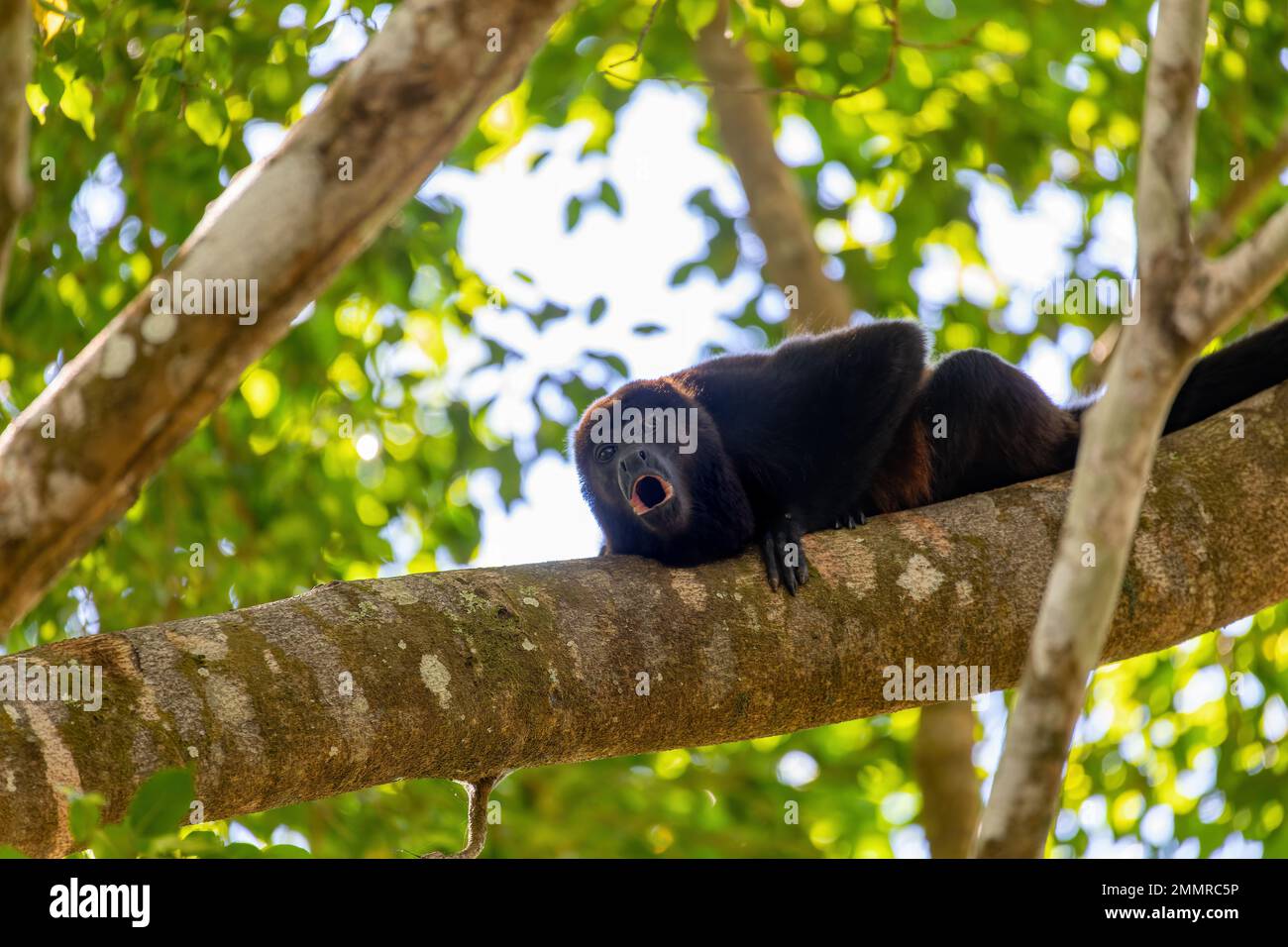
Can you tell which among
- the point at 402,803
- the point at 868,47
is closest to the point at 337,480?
the point at 402,803

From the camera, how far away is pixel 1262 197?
18.7 feet

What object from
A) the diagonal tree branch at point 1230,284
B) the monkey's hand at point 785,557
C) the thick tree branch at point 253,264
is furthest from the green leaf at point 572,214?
the diagonal tree branch at point 1230,284

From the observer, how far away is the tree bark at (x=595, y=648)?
2154 mm

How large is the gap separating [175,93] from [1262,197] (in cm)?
466

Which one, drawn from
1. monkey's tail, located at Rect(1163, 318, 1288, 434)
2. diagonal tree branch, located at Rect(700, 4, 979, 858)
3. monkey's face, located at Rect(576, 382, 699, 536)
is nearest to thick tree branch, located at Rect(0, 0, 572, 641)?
monkey's face, located at Rect(576, 382, 699, 536)

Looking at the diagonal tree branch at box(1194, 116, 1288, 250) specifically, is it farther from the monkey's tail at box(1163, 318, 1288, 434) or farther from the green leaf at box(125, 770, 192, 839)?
the green leaf at box(125, 770, 192, 839)

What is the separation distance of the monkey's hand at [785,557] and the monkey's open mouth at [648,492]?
773mm

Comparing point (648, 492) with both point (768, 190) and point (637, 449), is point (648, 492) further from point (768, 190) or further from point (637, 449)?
point (768, 190)

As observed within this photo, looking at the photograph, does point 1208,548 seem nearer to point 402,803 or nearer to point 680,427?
point 680,427

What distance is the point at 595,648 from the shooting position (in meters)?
2.62

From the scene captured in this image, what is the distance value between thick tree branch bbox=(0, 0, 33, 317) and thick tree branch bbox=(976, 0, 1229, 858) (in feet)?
5.15

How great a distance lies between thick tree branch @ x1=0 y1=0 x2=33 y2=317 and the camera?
70.7 inches

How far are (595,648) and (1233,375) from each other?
2270mm

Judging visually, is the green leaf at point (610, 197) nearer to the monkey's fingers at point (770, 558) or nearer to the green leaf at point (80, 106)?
the green leaf at point (80, 106)
